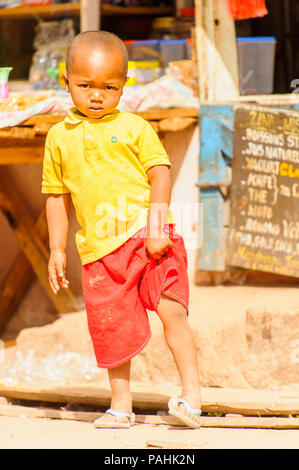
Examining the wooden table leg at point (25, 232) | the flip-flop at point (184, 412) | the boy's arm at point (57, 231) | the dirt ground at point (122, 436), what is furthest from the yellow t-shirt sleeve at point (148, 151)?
the wooden table leg at point (25, 232)

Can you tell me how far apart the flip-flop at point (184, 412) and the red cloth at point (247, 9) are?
3.69 metres

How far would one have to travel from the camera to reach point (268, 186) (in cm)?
646

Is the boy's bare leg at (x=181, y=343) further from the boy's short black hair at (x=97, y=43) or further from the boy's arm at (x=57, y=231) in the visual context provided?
the boy's short black hair at (x=97, y=43)

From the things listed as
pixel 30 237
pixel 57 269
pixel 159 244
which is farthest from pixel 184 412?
pixel 30 237

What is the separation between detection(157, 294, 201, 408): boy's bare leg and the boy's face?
85 cm

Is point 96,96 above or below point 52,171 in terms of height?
above

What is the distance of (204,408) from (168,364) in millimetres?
1499

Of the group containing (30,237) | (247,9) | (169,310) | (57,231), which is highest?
(247,9)

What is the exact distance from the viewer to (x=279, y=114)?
21.1ft

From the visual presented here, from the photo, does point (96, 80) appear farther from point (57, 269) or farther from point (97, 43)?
point (57, 269)

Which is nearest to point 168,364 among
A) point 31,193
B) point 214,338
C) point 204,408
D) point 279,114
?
point 214,338

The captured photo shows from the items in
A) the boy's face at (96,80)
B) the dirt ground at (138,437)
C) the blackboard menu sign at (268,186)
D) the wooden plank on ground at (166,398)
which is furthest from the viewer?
the blackboard menu sign at (268,186)

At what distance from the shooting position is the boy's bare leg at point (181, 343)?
3.84m

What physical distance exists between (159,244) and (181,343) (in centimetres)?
44
